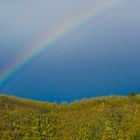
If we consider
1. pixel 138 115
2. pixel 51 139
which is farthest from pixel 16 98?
pixel 138 115

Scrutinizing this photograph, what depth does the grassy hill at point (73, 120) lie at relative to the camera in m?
66.9

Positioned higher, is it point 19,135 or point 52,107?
point 52,107

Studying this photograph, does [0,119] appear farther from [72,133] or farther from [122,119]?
[122,119]

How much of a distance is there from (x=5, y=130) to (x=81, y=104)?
1007 centimetres

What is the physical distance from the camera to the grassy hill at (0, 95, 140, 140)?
6694 centimetres

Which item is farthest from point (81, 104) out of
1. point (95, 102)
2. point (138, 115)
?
point (138, 115)

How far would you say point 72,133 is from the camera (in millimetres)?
67500

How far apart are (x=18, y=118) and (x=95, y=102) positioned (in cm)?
904

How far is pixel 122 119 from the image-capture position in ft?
227

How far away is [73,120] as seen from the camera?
69.2m

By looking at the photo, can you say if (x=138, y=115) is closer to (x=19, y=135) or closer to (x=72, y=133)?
(x=72, y=133)

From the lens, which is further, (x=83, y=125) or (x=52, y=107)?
(x=52, y=107)

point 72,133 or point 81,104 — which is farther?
point 81,104

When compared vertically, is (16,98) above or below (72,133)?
above
